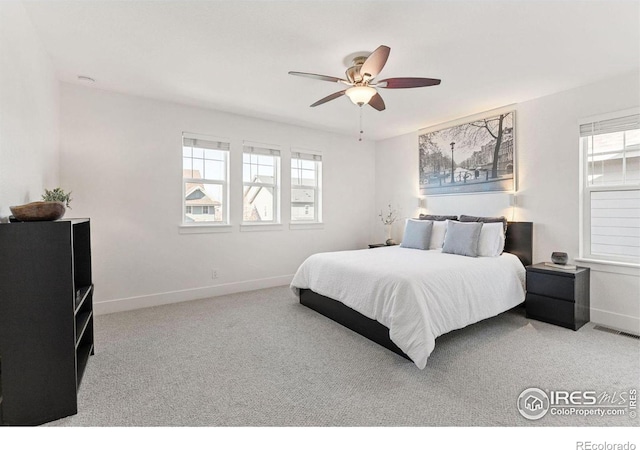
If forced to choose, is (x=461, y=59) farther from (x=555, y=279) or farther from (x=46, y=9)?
(x=46, y=9)

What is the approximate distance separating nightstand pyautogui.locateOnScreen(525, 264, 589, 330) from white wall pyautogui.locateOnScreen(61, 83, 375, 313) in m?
3.28

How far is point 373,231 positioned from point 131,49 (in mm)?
4644

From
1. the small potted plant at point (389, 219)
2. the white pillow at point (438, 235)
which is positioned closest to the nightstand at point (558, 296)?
the white pillow at point (438, 235)

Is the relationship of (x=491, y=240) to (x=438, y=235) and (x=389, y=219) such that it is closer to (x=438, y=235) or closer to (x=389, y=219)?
(x=438, y=235)

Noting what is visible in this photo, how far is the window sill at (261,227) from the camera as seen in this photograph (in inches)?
177

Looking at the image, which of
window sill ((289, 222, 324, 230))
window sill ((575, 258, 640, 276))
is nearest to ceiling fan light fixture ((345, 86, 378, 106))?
window sill ((289, 222, 324, 230))

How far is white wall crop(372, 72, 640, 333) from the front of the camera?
120 inches

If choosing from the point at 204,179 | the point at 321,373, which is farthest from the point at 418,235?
the point at 204,179

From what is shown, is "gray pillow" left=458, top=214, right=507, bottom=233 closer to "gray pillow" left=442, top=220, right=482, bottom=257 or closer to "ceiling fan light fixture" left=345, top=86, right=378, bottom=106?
"gray pillow" left=442, top=220, right=482, bottom=257

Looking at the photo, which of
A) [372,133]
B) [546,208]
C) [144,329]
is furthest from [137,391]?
[372,133]

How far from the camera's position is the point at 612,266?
3131 mm

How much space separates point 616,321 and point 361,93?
3.47 meters

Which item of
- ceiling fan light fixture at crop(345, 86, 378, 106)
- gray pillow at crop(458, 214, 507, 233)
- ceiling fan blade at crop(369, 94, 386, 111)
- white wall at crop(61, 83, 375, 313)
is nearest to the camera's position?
ceiling fan light fixture at crop(345, 86, 378, 106)

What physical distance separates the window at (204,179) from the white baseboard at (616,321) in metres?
4.61
